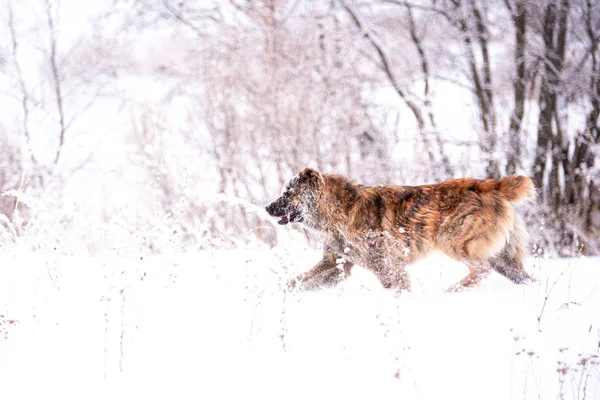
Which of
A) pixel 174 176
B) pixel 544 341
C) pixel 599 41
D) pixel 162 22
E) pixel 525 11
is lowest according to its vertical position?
pixel 544 341

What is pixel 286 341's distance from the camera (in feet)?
10.1

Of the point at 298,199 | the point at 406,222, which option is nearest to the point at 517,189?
the point at 406,222

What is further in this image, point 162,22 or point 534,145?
point 162,22

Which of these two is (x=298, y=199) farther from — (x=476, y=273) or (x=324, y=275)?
(x=476, y=273)

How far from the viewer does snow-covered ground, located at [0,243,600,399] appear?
2596 millimetres

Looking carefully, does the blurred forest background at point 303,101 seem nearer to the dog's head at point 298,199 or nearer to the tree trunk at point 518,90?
the tree trunk at point 518,90

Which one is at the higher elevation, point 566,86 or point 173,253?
point 566,86

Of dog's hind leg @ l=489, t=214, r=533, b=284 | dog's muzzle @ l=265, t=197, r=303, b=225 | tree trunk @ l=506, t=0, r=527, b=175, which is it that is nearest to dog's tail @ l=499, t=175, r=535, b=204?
dog's hind leg @ l=489, t=214, r=533, b=284

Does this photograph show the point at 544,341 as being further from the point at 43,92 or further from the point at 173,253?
the point at 43,92

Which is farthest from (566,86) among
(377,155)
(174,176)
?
(174,176)

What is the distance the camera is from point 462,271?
5.03 meters

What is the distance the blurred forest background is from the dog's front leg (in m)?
4.14

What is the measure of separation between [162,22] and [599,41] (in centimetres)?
852

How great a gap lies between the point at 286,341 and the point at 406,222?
5.82ft
